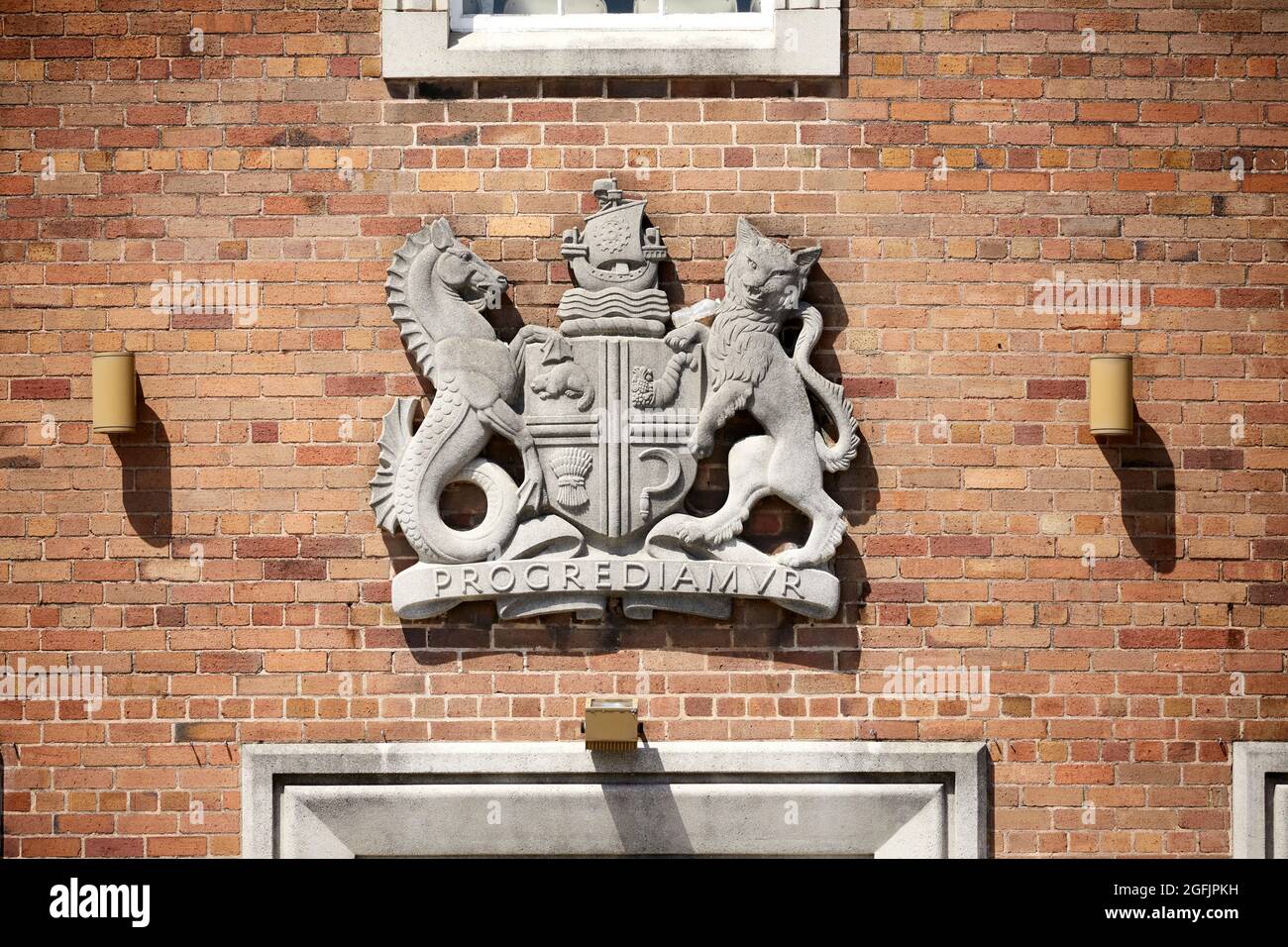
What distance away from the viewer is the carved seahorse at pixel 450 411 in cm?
521

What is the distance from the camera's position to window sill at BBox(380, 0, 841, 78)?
17.4 ft

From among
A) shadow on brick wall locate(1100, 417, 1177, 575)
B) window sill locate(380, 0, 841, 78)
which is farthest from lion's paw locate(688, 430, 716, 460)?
shadow on brick wall locate(1100, 417, 1177, 575)

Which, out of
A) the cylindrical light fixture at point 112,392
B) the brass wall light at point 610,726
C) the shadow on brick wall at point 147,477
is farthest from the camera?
the shadow on brick wall at point 147,477

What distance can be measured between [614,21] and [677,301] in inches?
40.9

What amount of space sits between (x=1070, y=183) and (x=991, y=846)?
2334 mm

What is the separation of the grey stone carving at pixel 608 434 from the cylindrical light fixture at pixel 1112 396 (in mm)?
847

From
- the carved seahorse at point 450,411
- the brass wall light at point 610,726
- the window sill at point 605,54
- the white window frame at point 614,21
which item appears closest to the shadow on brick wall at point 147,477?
the carved seahorse at point 450,411

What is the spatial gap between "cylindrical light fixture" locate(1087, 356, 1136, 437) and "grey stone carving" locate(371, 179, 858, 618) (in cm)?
85

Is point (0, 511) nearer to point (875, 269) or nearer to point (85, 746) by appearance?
point (85, 746)

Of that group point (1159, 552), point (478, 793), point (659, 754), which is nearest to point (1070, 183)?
point (1159, 552)

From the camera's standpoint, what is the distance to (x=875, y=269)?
5.34 meters

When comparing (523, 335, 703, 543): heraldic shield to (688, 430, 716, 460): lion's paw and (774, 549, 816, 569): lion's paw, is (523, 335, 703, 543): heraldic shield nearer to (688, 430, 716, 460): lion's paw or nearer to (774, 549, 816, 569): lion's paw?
(688, 430, 716, 460): lion's paw

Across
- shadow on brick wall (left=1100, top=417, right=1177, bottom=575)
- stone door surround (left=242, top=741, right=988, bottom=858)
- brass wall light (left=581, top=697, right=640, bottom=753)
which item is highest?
shadow on brick wall (left=1100, top=417, right=1177, bottom=575)

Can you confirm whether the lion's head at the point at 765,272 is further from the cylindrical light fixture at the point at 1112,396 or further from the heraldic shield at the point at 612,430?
the cylindrical light fixture at the point at 1112,396
